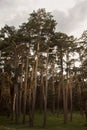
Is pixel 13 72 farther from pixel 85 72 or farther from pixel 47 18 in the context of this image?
pixel 85 72

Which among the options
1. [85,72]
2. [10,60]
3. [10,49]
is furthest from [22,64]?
[85,72]

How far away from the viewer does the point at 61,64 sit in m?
42.4

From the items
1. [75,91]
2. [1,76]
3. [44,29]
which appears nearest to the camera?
[1,76]

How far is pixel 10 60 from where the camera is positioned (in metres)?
44.2

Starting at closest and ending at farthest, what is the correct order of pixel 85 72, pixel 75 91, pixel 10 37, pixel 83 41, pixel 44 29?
pixel 83 41
pixel 85 72
pixel 44 29
pixel 10 37
pixel 75 91

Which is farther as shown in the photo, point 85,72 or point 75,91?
point 75,91

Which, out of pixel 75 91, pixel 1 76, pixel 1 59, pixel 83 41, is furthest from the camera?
pixel 75 91

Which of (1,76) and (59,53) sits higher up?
(59,53)

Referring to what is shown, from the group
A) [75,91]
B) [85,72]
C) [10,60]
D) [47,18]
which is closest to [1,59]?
[10,60]

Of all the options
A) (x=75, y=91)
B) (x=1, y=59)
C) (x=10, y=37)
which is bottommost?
(x=75, y=91)

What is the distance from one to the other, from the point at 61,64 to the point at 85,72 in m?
10.9

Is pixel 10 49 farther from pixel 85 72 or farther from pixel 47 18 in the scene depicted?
pixel 85 72

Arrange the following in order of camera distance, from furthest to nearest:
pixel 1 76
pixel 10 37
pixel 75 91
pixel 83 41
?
pixel 75 91, pixel 10 37, pixel 1 76, pixel 83 41

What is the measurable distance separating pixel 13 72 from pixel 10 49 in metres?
3.72
